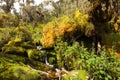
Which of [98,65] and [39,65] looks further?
[39,65]

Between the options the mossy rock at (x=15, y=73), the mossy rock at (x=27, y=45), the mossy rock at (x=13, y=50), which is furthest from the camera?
the mossy rock at (x=27, y=45)

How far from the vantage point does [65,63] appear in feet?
56.6

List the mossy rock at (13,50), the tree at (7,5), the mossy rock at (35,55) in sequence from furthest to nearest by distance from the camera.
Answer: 1. the tree at (7,5)
2. the mossy rock at (13,50)
3. the mossy rock at (35,55)

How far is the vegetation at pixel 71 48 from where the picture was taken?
1360 centimetres

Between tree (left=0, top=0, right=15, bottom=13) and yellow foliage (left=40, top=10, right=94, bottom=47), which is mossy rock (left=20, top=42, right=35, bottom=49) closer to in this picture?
yellow foliage (left=40, top=10, right=94, bottom=47)

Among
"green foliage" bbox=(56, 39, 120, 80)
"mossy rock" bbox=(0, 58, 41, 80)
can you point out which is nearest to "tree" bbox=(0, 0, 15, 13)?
"mossy rock" bbox=(0, 58, 41, 80)

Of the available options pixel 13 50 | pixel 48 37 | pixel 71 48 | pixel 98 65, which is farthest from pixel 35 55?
pixel 98 65

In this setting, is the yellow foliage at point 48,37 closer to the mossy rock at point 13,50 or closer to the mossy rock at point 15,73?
the mossy rock at point 13,50

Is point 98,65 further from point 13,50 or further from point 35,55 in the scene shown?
point 13,50

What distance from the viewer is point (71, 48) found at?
14.7m

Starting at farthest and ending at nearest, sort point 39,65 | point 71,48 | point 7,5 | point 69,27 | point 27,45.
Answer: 1. point 7,5
2. point 27,45
3. point 39,65
4. point 69,27
5. point 71,48

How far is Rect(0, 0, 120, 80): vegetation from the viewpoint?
44.6 ft

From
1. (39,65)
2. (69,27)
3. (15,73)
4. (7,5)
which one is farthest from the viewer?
(7,5)

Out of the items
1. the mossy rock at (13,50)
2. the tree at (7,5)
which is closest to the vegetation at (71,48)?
the mossy rock at (13,50)
